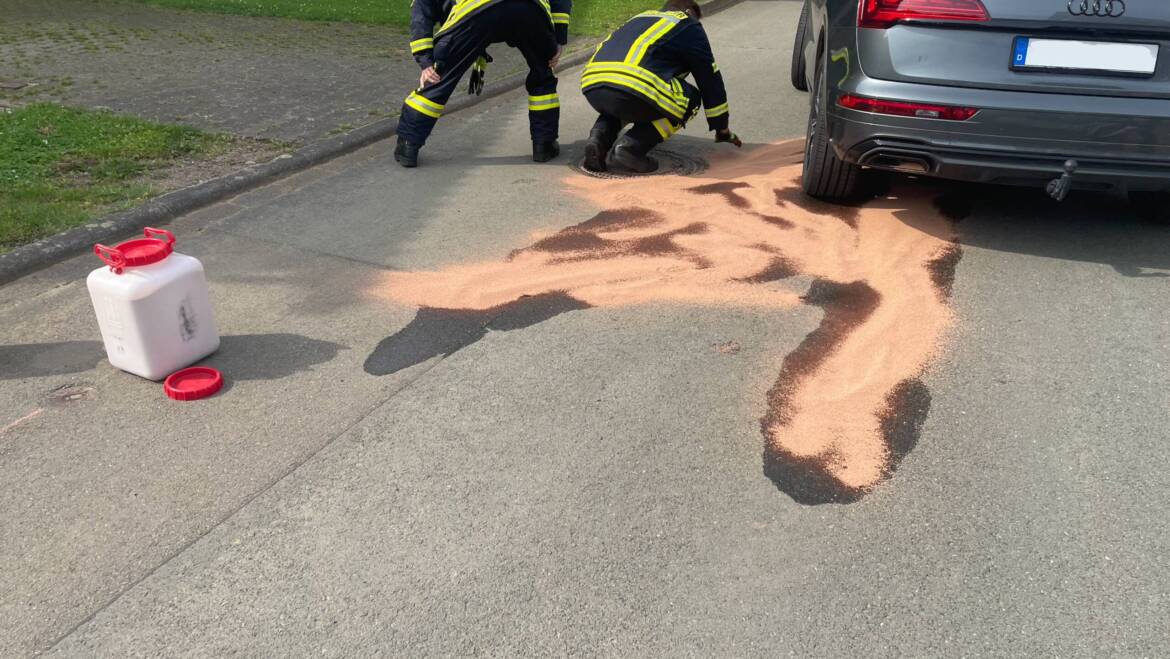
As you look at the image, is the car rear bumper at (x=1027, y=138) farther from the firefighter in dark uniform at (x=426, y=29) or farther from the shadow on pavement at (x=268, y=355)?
the firefighter in dark uniform at (x=426, y=29)

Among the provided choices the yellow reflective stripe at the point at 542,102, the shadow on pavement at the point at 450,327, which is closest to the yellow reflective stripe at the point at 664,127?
the yellow reflective stripe at the point at 542,102

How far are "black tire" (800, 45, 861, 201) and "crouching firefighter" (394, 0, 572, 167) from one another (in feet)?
6.20

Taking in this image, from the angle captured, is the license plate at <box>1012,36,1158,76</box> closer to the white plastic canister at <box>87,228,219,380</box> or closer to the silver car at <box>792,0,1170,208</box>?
the silver car at <box>792,0,1170,208</box>

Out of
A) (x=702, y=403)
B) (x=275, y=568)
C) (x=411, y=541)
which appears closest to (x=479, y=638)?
(x=411, y=541)

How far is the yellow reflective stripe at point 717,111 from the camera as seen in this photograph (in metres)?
6.28

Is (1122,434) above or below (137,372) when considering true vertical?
below

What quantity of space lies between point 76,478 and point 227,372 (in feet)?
2.54

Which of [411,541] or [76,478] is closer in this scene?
[411,541]

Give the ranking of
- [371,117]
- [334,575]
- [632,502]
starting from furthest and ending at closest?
[371,117] < [632,502] < [334,575]

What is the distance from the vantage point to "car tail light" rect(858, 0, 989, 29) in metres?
4.31

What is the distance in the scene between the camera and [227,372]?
3.72 m

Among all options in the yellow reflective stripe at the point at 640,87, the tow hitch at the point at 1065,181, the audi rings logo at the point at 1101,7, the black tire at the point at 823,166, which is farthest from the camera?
the yellow reflective stripe at the point at 640,87

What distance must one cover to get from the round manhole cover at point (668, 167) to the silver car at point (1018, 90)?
6.19 feet

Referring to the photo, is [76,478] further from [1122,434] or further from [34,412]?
[1122,434]
